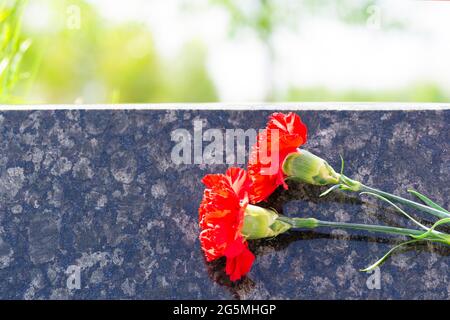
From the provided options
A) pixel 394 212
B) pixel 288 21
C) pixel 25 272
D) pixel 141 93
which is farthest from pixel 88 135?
pixel 141 93

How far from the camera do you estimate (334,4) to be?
4.48 m

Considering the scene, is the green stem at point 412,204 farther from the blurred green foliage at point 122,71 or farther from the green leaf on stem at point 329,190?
the blurred green foliage at point 122,71

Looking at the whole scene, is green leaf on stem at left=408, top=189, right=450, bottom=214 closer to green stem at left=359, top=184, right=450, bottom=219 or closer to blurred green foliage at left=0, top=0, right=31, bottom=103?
green stem at left=359, top=184, right=450, bottom=219

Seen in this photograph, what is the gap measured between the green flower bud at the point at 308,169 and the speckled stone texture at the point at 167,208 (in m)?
0.07

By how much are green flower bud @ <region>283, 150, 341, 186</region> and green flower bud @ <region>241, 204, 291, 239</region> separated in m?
0.07

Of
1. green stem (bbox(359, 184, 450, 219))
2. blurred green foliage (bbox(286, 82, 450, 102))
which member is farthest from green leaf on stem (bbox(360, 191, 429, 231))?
blurred green foliage (bbox(286, 82, 450, 102))

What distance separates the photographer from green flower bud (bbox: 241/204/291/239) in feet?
3.08

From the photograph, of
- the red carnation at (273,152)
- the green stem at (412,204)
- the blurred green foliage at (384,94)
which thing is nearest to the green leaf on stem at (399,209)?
the green stem at (412,204)

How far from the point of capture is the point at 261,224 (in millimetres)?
953

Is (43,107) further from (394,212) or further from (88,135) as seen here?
(394,212)

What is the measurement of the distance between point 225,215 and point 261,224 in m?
0.06

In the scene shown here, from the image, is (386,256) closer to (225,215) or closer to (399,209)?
(399,209)

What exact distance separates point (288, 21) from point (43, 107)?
361 centimetres

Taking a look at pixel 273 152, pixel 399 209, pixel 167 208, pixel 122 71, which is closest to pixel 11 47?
pixel 167 208
